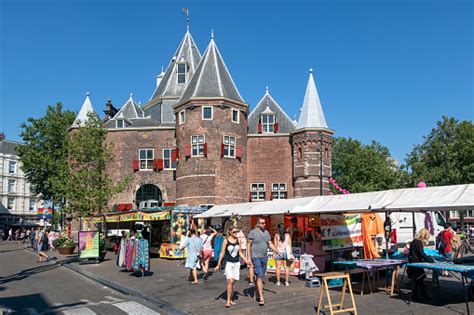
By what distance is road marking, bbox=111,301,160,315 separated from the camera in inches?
368

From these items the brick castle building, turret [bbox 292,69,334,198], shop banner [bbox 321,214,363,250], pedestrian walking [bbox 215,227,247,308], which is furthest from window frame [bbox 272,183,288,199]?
pedestrian walking [bbox 215,227,247,308]

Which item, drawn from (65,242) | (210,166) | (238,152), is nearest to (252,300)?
(65,242)

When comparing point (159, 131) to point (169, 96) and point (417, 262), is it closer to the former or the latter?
point (169, 96)

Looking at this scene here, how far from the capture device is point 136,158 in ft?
125

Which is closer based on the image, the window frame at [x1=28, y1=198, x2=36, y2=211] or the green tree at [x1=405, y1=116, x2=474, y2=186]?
the green tree at [x1=405, y1=116, x2=474, y2=186]

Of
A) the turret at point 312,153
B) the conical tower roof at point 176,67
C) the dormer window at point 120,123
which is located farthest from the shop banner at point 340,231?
the conical tower roof at point 176,67

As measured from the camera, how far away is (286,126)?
38.3 m

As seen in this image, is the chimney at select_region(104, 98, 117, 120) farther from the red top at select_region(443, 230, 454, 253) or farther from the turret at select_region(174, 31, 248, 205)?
the red top at select_region(443, 230, 454, 253)

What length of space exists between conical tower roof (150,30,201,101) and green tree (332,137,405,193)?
2510 cm

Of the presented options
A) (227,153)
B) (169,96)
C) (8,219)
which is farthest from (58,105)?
(8,219)

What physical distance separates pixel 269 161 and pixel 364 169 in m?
22.8

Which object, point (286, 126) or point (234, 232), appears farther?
point (286, 126)

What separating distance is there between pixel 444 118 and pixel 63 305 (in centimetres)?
4400

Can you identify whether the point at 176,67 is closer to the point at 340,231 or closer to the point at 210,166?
the point at 210,166
